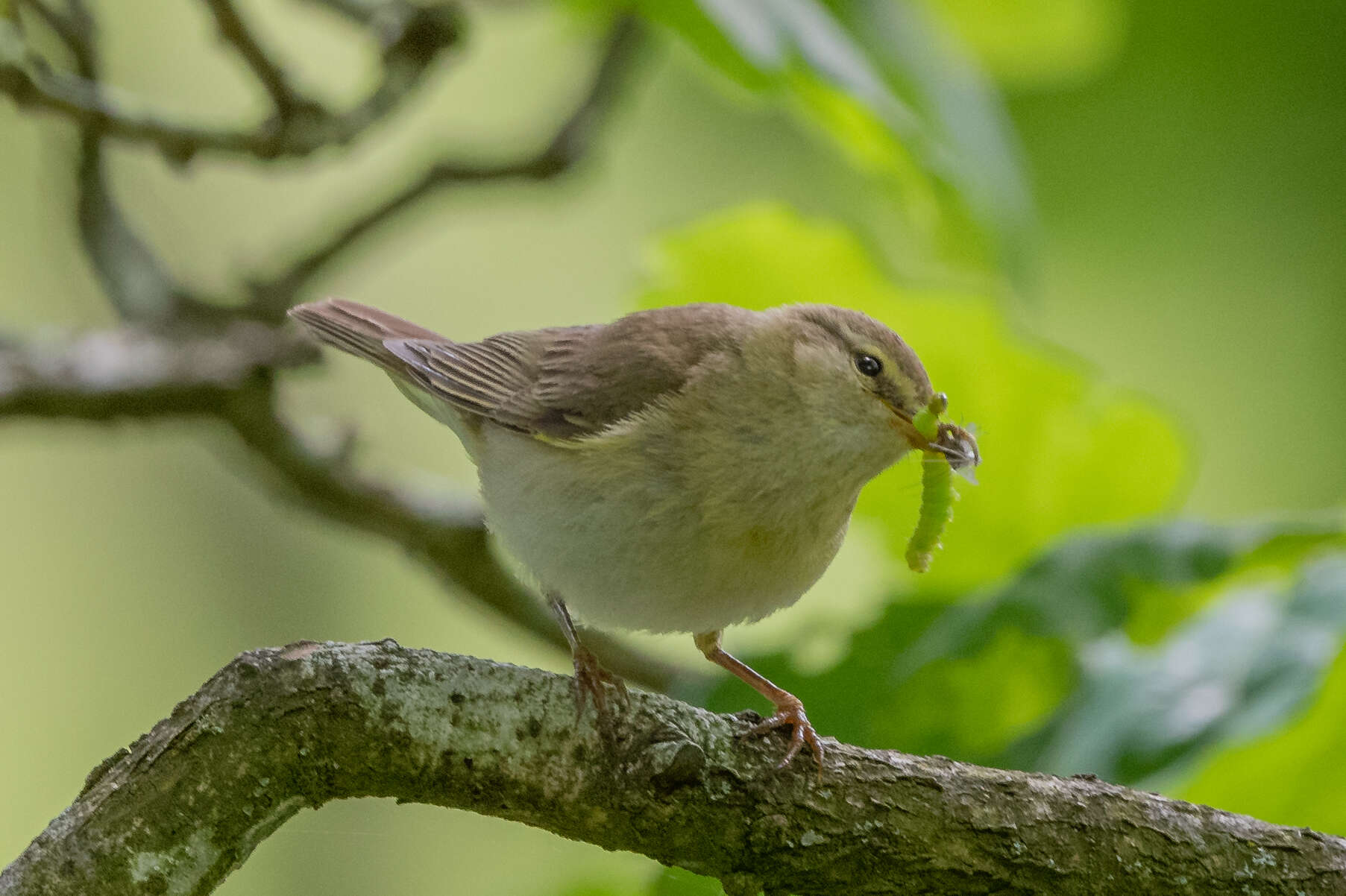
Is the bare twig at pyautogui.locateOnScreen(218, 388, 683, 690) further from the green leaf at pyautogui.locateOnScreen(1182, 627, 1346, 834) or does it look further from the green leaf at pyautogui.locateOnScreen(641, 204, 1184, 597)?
the green leaf at pyautogui.locateOnScreen(1182, 627, 1346, 834)

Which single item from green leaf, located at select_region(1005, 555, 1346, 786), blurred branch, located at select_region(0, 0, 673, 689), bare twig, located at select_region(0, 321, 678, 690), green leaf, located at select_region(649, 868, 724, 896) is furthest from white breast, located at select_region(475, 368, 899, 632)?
blurred branch, located at select_region(0, 0, 673, 689)

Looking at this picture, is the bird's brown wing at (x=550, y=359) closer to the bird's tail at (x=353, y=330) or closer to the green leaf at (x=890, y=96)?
the bird's tail at (x=353, y=330)

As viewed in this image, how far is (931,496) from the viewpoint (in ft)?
8.59

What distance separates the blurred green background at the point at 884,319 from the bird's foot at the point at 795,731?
35 cm

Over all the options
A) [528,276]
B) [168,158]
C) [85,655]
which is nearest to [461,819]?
[85,655]

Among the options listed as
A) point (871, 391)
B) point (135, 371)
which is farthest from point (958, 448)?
point (135, 371)

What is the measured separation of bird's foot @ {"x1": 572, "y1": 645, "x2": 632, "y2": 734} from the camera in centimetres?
236

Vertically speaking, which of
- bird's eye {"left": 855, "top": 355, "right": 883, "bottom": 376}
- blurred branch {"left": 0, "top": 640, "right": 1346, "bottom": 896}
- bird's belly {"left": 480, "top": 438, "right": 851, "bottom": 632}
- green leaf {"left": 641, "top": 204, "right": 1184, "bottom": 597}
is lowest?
blurred branch {"left": 0, "top": 640, "right": 1346, "bottom": 896}

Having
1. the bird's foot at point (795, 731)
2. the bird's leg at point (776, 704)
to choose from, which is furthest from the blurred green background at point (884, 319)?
the bird's foot at point (795, 731)

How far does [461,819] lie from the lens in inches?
213

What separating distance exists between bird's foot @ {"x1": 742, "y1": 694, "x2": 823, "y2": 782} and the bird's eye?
0.73 metres

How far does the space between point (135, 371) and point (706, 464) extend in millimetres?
1893

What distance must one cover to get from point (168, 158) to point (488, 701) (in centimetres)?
208

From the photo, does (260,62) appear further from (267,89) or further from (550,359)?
(550,359)
